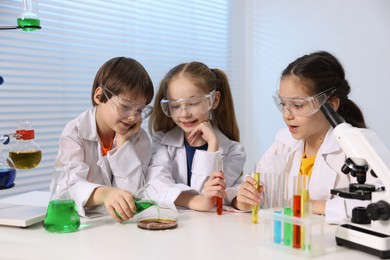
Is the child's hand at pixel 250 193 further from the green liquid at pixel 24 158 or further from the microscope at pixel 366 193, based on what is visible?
the green liquid at pixel 24 158

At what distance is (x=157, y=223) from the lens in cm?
141

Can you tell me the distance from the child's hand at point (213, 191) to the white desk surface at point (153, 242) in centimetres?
11

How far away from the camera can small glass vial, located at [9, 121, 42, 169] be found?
1.46 m

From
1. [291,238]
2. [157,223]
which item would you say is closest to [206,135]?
[157,223]

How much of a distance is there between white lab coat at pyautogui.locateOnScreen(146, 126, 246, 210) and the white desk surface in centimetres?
24

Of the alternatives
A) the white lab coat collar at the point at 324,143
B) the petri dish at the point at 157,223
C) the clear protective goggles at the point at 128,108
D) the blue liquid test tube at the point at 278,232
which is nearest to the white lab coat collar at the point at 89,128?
the clear protective goggles at the point at 128,108

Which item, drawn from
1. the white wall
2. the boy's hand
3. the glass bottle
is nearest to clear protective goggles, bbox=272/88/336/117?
the boy's hand

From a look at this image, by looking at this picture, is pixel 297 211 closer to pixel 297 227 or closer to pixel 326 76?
pixel 297 227

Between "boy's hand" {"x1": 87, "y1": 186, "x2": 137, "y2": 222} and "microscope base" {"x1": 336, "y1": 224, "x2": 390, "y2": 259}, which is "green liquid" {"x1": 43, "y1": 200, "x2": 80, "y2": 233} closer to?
"boy's hand" {"x1": 87, "y1": 186, "x2": 137, "y2": 222}

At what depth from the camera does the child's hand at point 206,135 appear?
1.98 metres

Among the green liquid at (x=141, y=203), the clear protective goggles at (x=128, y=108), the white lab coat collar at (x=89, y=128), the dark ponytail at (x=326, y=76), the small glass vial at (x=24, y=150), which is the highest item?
the dark ponytail at (x=326, y=76)

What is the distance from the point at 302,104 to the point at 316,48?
2.60 meters

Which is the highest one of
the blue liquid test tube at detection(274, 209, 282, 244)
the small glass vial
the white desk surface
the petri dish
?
the small glass vial

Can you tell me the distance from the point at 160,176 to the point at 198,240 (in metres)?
0.63
